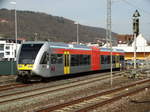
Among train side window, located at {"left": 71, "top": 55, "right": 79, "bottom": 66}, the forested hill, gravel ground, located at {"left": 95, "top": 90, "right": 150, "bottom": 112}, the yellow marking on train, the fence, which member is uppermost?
the forested hill

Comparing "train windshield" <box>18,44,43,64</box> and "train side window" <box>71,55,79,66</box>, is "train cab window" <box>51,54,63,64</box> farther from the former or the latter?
"train side window" <box>71,55,79,66</box>

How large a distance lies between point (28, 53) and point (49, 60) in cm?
172

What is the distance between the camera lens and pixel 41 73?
2134 centimetres

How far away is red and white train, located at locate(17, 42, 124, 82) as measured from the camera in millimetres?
21156

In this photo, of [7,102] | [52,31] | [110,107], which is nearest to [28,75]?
[7,102]

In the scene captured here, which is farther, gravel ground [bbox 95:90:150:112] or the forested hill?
the forested hill

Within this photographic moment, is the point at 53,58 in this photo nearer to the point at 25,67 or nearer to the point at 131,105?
the point at 25,67

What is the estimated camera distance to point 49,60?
72.0 feet

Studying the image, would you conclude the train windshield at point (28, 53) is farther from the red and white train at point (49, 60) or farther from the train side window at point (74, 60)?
the train side window at point (74, 60)

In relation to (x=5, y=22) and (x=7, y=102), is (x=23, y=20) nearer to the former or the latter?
(x=5, y=22)

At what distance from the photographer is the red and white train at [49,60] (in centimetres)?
2116

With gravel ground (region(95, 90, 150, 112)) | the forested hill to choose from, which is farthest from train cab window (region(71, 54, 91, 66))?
the forested hill

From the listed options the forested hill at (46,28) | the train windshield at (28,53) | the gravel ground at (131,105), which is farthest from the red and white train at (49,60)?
the forested hill at (46,28)

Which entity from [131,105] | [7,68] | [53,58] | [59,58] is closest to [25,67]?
[53,58]
